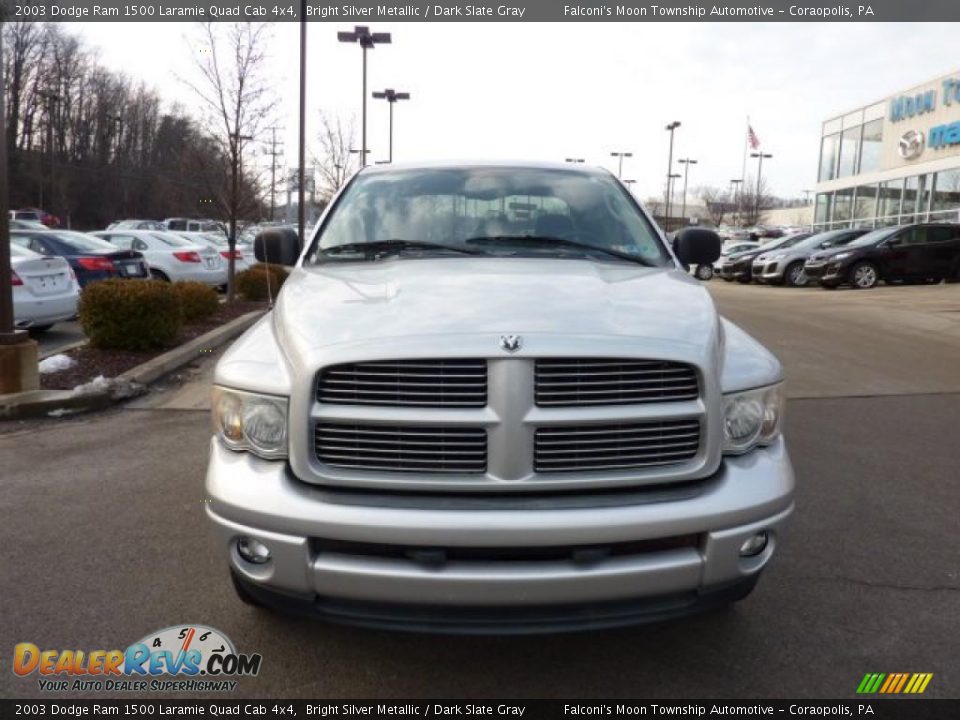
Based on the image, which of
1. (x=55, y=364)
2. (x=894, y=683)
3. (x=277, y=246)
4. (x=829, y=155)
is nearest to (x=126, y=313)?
(x=55, y=364)

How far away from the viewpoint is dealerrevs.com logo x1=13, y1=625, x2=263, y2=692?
2.75 m

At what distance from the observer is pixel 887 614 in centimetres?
324

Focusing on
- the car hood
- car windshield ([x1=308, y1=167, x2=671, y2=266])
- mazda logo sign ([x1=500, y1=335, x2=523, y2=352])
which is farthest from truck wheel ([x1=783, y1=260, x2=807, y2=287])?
mazda logo sign ([x1=500, y1=335, x2=523, y2=352])

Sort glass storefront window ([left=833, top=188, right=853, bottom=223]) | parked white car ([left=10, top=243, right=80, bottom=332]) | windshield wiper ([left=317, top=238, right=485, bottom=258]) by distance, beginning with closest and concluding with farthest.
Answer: windshield wiper ([left=317, top=238, right=485, bottom=258]), parked white car ([left=10, top=243, right=80, bottom=332]), glass storefront window ([left=833, top=188, right=853, bottom=223])

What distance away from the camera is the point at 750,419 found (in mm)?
2695

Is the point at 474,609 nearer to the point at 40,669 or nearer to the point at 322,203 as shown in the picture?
the point at 40,669

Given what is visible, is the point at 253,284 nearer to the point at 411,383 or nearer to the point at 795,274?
the point at 411,383

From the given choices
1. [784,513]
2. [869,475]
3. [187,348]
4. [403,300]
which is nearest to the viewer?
[784,513]

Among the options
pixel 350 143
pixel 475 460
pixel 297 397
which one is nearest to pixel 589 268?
pixel 475 460

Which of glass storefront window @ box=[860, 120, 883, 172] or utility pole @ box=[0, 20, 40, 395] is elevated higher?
glass storefront window @ box=[860, 120, 883, 172]

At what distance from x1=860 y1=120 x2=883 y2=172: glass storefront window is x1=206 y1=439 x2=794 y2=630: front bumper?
36204mm

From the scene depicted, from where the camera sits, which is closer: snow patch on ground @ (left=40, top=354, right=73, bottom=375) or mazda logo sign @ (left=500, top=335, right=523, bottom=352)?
mazda logo sign @ (left=500, top=335, right=523, bottom=352)

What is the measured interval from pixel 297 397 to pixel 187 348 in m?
7.44

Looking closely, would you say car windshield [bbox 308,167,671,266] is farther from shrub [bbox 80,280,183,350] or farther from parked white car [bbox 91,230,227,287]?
parked white car [bbox 91,230,227,287]
